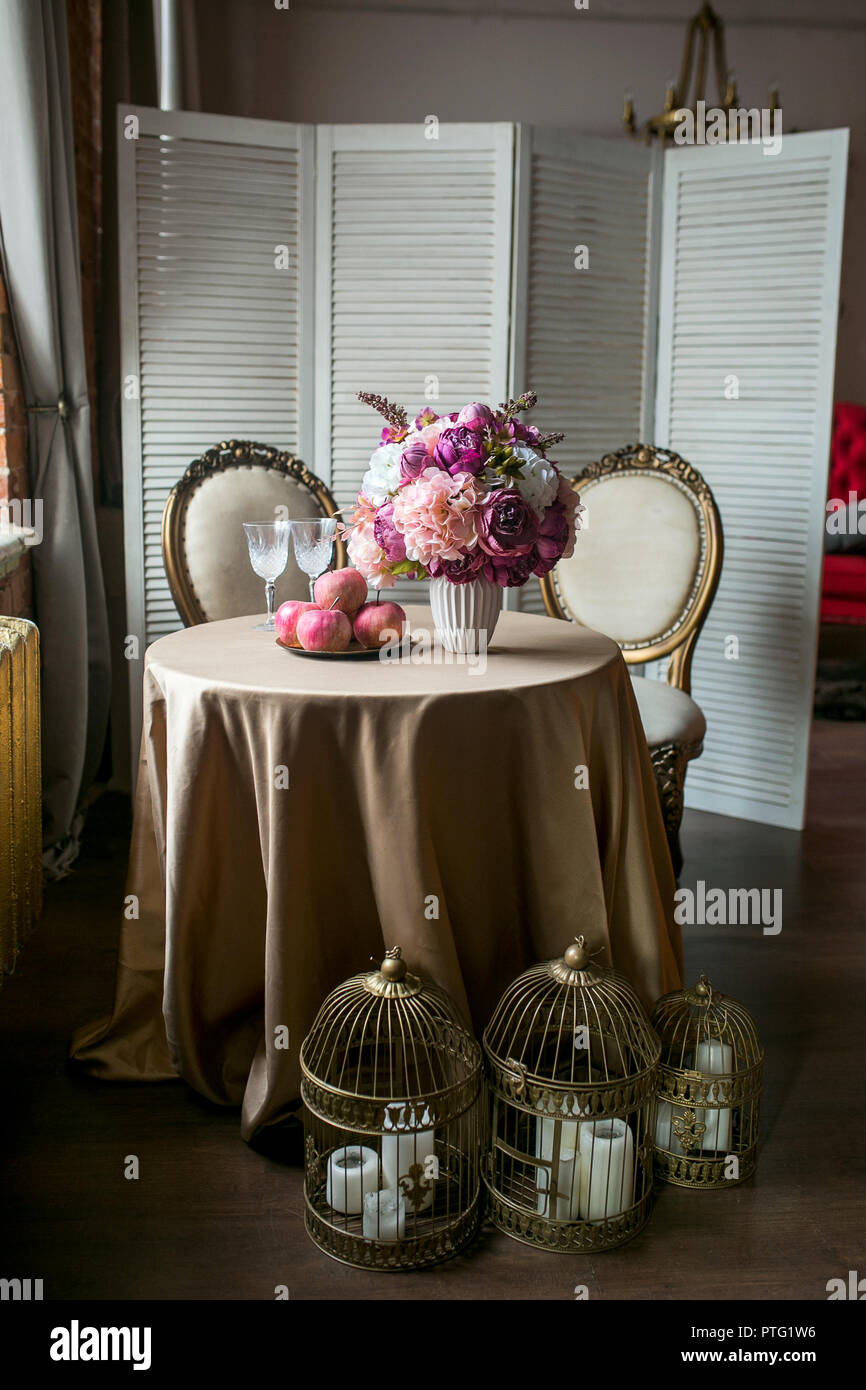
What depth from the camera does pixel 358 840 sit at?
1797mm

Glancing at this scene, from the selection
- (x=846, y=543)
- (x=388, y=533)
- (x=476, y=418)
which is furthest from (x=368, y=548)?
(x=846, y=543)

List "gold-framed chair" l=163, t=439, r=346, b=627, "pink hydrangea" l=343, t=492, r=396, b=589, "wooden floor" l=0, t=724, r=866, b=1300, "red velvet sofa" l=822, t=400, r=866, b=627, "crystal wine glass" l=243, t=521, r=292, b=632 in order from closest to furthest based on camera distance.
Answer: "wooden floor" l=0, t=724, r=866, b=1300
"pink hydrangea" l=343, t=492, r=396, b=589
"crystal wine glass" l=243, t=521, r=292, b=632
"gold-framed chair" l=163, t=439, r=346, b=627
"red velvet sofa" l=822, t=400, r=866, b=627

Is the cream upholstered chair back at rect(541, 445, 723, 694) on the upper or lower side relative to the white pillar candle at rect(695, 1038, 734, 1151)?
upper

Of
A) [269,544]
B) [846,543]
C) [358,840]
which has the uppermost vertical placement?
[269,544]

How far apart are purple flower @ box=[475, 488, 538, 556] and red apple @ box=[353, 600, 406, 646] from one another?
9.3 inches

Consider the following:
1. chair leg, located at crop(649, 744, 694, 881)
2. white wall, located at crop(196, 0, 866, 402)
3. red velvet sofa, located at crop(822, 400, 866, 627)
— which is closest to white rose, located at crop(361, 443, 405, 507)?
chair leg, located at crop(649, 744, 694, 881)

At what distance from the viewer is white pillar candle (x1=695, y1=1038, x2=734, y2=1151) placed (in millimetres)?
1803

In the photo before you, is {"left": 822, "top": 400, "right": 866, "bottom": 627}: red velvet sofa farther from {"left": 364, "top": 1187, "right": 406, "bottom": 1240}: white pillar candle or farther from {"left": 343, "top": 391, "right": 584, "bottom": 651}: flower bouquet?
{"left": 364, "top": 1187, "right": 406, "bottom": 1240}: white pillar candle

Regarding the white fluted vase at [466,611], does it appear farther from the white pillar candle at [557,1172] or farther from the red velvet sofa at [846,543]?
the red velvet sofa at [846,543]

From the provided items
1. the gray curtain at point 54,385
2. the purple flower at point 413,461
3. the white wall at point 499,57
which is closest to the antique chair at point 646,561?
the purple flower at point 413,461

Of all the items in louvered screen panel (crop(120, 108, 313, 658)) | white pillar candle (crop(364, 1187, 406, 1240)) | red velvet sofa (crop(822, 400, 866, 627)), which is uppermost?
louvered screen panel (crop(120, 108, 313, 658))

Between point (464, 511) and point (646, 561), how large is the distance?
1272mm

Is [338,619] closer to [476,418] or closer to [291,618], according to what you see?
[291,618]
